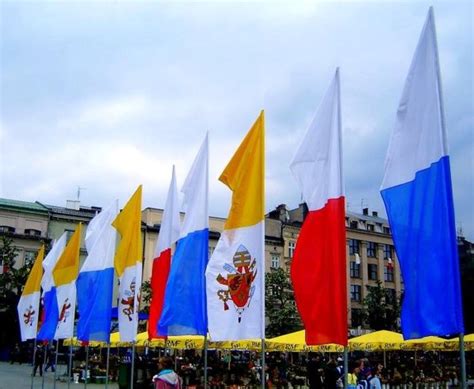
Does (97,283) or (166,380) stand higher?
(97,283)

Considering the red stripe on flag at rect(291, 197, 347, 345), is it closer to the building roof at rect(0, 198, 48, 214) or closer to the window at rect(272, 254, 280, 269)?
the building roof at rect(0, 198, 48, 214)

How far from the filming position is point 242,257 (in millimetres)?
12461

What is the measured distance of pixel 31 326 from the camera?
23.4 metres

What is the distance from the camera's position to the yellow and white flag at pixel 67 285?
2067 centimetres

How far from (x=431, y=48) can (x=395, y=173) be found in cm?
199

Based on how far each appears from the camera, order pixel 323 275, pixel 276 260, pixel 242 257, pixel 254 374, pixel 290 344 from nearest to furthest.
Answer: pixel 323 275 < pixel 242 257 < pixel 290 344 < pixel 254 374 < pixel 276 260

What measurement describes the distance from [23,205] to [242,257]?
2175 inches

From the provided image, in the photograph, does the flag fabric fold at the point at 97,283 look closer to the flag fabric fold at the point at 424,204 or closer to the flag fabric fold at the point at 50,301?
the flag fabric fold at the point at 50,301

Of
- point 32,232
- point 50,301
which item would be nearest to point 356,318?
point 32,232

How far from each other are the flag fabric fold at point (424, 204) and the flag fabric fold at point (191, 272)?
20.6 ft

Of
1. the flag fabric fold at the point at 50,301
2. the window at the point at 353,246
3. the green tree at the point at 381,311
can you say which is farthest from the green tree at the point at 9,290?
the window at the point at 353,246

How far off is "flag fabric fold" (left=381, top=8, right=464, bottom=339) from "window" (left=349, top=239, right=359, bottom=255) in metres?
65.7

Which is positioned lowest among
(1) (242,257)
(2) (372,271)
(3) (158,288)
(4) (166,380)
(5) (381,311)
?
(4) (166,380)

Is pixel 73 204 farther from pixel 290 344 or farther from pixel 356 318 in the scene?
pixel 290 344
